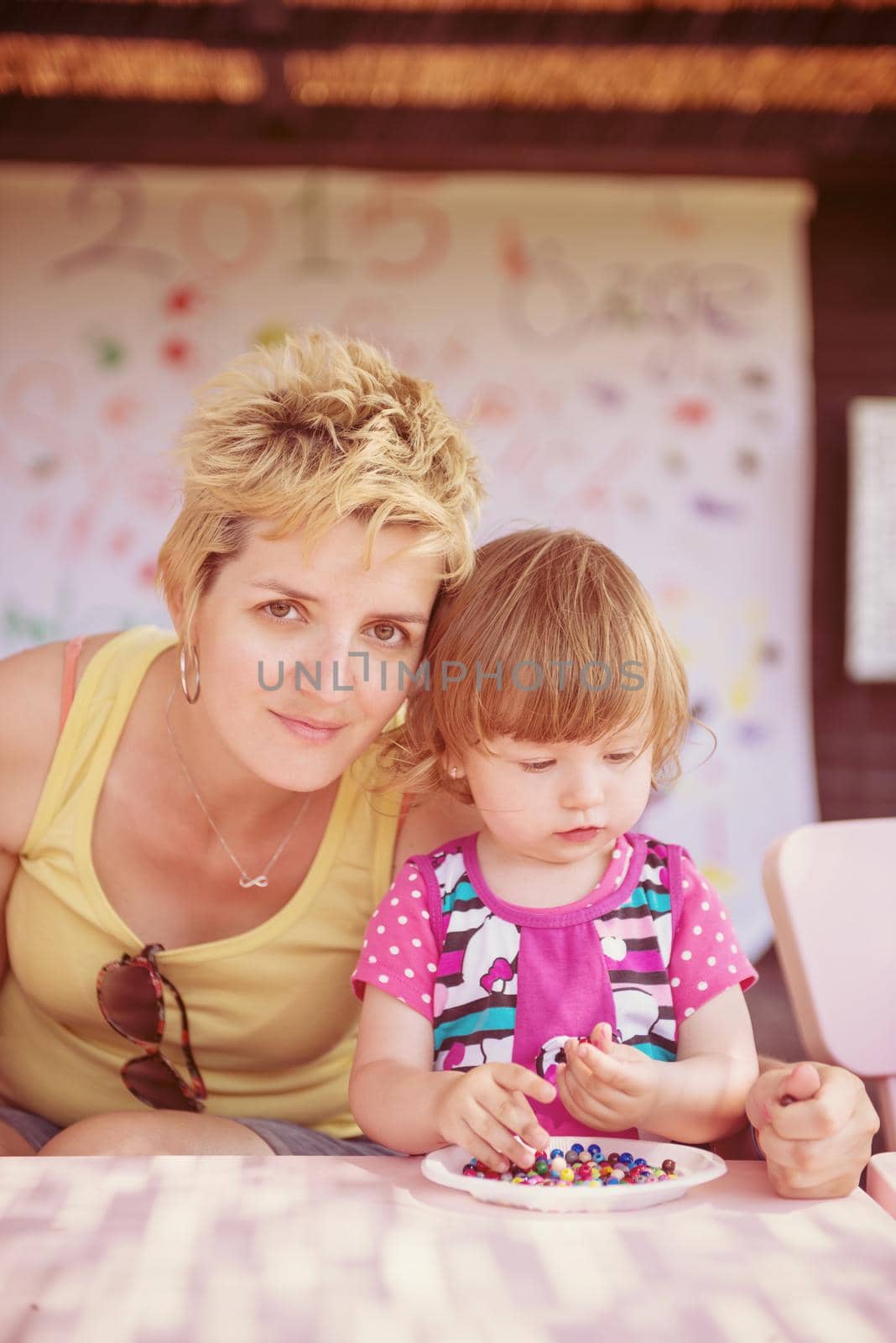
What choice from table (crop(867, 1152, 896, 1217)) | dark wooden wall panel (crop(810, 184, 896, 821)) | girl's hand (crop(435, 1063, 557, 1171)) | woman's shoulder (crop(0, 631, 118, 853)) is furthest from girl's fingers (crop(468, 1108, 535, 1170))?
dark wooden wall panel (crop(810, 184, 896, 821))

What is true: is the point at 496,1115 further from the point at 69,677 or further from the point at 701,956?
the point at 69,677

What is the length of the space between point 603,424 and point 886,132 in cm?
114

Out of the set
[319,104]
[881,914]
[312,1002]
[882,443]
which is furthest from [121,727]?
[882,443]

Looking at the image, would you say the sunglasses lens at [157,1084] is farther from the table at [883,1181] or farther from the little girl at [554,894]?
the table at [883,1181]

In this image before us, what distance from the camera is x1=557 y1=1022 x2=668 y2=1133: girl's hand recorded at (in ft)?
3.36

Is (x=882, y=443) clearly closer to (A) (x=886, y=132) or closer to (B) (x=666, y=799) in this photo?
(A) (x=886, y=132)

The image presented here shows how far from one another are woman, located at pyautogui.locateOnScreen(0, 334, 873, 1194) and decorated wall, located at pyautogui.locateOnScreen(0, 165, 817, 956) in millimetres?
2332

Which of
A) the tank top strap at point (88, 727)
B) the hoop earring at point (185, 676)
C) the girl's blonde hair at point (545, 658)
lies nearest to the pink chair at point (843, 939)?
the girl's blonde hair at point (545, 658)

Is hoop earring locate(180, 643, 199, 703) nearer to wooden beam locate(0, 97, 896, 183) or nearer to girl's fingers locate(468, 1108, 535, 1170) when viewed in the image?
girl's fingers locate(468, 1108, 535, 1170)

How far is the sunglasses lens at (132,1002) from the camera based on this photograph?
1476mm

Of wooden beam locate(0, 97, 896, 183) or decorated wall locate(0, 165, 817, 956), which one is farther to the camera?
decorated wall locate(0, 165, 817, 956)

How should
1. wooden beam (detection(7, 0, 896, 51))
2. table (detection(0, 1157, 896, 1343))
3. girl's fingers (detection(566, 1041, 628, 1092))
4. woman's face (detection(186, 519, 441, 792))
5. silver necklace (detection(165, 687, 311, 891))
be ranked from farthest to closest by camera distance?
wooden beam (detection(7, 0, 896, 51)) < silver necklace (detection(165, 687, 311, 891)) < woman's face (detection(186, 519, 441, 792)) < girl's fingers (detection(566, 1041, 628, 1092)) < table (detection(0, 1157, 896, 1343))

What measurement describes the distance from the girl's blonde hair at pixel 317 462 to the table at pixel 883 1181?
702 mm

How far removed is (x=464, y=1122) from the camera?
1.01m
